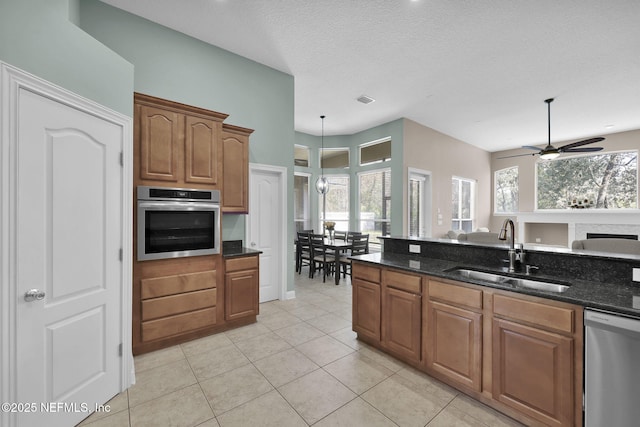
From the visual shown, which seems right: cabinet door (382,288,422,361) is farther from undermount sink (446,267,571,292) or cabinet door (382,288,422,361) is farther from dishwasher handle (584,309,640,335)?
dishwasher handle (584,309,640,335)

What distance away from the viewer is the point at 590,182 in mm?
7418

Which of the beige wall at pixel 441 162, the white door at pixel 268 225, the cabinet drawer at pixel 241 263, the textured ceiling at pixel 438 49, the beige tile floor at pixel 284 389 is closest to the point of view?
the beige tile floor at pixel 284 389

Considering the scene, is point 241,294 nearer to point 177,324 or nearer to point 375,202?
point 177,324

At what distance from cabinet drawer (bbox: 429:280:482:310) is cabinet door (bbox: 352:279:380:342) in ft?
1.91

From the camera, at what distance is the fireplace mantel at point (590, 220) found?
651cm

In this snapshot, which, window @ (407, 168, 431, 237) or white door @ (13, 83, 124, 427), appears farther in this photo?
window @ (407, 168, 431, 237)

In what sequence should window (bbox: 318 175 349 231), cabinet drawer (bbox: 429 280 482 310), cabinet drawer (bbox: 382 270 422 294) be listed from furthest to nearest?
window (bbox: 318 175 349 231) → cabinet drawer (bbox: 382 270 422 294) → cabinet drawer (bbox: 429 280 482 310)

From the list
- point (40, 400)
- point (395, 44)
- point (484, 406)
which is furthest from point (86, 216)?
point (395, 44)

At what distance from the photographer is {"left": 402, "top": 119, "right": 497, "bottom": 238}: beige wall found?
6.25m

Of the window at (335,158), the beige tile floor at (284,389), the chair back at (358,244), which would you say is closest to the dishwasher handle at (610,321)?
the beige tile floor at (284,389)

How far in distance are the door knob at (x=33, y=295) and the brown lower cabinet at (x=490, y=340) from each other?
94.9 inches

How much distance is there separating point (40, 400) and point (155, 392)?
702 millimetres

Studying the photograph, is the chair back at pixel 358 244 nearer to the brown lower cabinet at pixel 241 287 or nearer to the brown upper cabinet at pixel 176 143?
the brown lower cabinet at pixel 241 287

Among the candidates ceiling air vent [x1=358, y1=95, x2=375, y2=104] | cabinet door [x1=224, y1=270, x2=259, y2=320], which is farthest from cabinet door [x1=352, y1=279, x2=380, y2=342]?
ceiling air vent [x1=358, y1=95, x2=375, y2=104]
